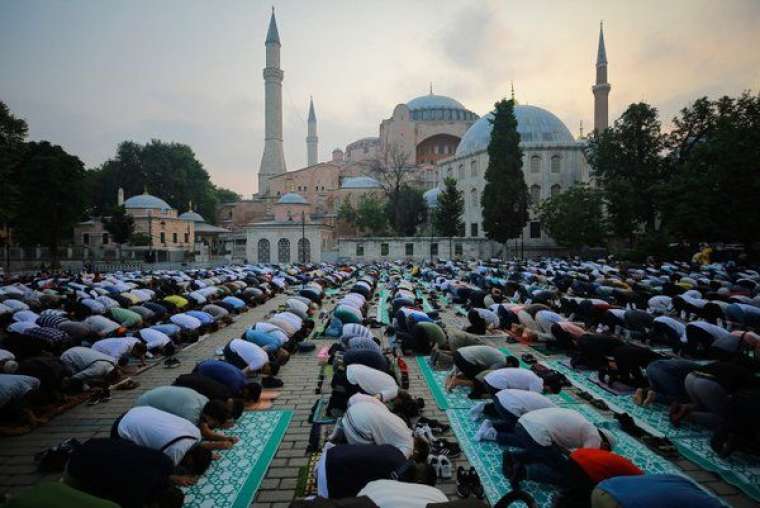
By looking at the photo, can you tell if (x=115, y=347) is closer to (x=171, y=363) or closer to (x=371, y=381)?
(x=171, y=363)

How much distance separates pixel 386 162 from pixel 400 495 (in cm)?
5228

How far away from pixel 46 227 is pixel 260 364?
106 ft

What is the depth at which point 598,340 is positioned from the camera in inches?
325

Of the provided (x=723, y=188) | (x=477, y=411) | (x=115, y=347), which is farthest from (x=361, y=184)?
(x=477, y=411)

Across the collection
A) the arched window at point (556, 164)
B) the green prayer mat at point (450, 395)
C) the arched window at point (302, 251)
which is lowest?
the green prayer mat at point (450, 395)

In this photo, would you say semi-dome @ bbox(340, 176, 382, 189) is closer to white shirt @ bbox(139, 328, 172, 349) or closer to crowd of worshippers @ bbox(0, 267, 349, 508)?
crowd of worshippers @ bbox(0, 267, 349, 508)

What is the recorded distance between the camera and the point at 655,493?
3145 mm

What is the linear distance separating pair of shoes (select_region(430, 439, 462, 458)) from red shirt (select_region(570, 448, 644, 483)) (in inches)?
63.6

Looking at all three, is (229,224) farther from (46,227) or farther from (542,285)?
(542,285)

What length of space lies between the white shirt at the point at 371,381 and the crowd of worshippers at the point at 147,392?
5.53ft

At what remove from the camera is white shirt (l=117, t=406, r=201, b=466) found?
4438 mm

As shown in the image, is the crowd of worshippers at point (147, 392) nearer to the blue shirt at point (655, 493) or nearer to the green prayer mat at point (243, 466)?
the green prayer mat at point (243, 466)

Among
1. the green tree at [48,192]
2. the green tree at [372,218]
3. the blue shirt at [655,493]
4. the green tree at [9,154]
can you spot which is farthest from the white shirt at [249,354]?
the green tree at [372,218]

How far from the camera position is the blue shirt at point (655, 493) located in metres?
3.10
